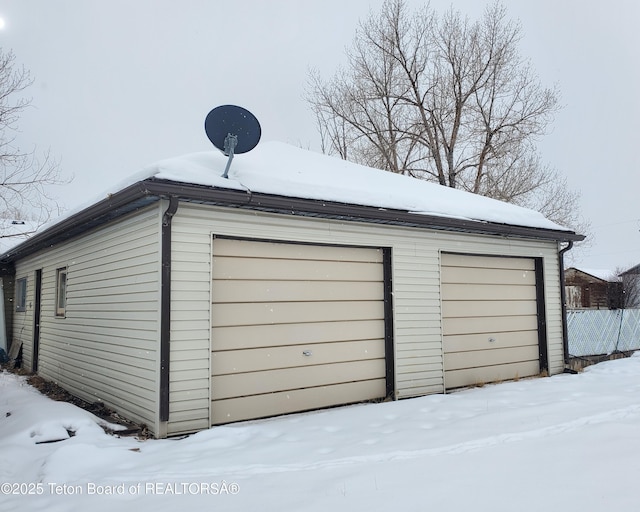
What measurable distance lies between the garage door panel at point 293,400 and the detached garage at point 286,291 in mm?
17

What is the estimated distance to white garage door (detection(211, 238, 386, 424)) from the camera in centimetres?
542

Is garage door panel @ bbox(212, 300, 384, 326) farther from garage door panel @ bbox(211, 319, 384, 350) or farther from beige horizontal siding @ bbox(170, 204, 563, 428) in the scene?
beige horizontal siding @ bbox(170, 204, 563, 428)

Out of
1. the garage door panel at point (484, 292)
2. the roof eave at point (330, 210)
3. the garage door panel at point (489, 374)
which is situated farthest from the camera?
the garage door panel at point (484, 292)

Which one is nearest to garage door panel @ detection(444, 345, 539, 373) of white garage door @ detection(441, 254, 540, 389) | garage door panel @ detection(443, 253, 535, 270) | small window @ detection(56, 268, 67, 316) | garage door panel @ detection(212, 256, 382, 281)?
white garage door @ detection(441, 254, 540, 389)

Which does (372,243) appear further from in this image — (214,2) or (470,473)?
(214,2)

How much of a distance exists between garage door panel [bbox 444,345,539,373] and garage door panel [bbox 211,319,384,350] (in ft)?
4.89

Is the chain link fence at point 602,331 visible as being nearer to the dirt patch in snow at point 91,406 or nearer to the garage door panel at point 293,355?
the garage door panel at point 293,355

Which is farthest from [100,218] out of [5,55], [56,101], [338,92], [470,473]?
[56,101]

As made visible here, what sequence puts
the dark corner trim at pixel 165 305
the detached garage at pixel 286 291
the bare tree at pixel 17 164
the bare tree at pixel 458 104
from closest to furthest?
the dark corner trim at pixel 165 305 → the detached garage at pixel 286 291 → the bare tree at pixel 17 164 → the bare tree at pixel 458 104

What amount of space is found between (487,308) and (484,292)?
268 mm

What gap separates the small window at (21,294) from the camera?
11288 millimetres

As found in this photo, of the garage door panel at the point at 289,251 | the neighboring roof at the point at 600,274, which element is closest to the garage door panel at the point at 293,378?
the garage door panel at the point at 289,251

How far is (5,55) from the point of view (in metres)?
12.1

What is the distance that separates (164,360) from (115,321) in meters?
1.62
